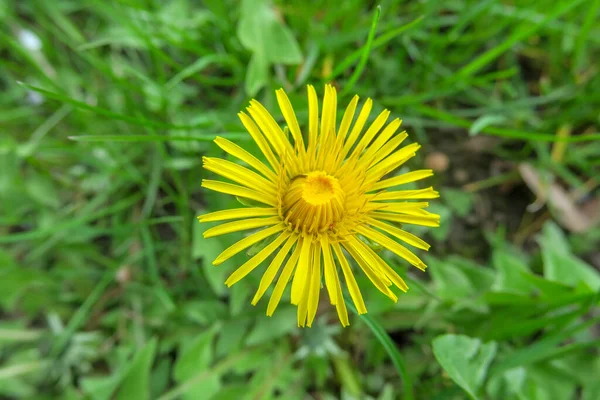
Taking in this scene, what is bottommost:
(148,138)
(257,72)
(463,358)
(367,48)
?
(463,358)

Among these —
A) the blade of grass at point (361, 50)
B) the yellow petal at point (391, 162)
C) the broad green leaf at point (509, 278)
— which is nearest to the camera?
the yellow petal at point (391, 162)

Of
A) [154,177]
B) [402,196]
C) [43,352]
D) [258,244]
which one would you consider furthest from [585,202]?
[43,352]

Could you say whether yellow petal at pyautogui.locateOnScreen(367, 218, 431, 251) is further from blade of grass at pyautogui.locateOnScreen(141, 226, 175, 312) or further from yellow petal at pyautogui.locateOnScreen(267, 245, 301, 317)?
blade of grass at pyautogui.locateOnScreen(141, 226, 175, 312)

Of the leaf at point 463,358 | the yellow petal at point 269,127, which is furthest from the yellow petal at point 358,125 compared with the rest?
the leaf at point 463,358

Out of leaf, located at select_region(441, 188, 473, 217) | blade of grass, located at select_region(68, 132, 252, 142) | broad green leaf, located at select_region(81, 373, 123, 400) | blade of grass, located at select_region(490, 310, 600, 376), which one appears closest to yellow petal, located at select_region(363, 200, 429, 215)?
blade of grass, located at select_region(68, 132, 252, 142)

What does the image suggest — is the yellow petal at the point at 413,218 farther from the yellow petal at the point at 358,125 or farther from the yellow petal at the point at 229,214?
the yellow petal at the point at 229,214

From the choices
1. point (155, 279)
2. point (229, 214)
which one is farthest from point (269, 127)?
point (155, 279)

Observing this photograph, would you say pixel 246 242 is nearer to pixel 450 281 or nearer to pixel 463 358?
pixel 463 358

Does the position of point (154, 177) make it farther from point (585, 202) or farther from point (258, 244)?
point (585, 202)
